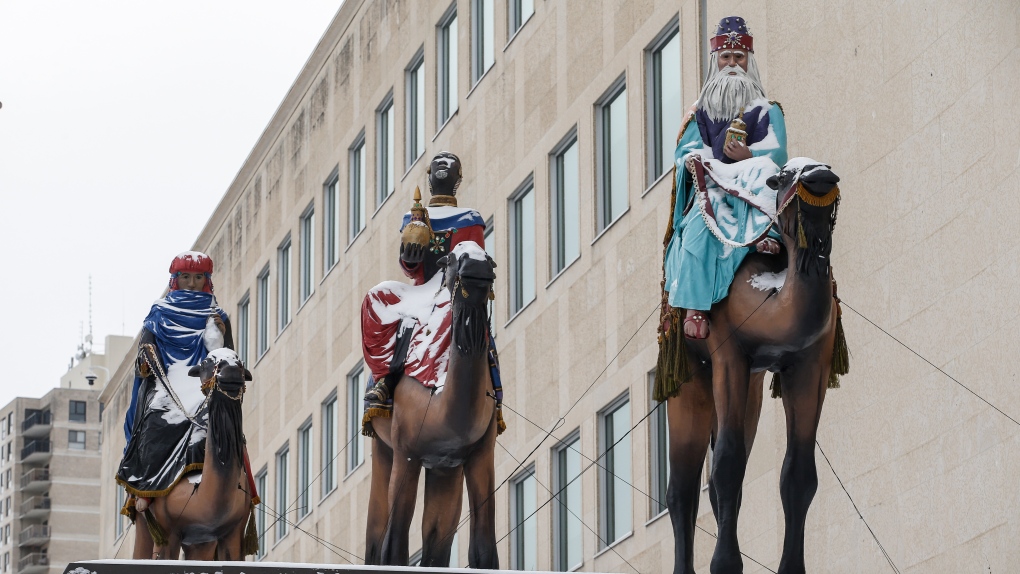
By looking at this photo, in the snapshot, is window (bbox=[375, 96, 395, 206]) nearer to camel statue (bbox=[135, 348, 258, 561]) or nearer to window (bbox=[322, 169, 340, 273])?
window (bbox=[322, 169, 340, 273])

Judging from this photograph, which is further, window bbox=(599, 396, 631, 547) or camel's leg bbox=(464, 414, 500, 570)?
window bbox=(599, 396, 631, 547)

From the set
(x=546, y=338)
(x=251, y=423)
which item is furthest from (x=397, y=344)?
(x=251, y=423)

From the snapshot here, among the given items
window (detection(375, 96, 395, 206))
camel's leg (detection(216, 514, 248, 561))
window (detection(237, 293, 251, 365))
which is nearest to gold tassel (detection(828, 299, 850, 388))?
camel's leg (detection(216, 514, 248, 561))

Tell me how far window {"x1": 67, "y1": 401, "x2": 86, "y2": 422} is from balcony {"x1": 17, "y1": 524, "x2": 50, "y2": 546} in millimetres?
7155

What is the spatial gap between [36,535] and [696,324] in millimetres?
136592

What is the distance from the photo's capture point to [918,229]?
2831 cm

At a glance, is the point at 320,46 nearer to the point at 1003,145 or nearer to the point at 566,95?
the point at 566,95

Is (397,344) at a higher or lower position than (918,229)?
lower

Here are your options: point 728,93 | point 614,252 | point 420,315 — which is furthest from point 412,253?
point 614,252

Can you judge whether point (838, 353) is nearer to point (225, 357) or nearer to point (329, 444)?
point (225, 357)

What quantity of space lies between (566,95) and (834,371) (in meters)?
21.2

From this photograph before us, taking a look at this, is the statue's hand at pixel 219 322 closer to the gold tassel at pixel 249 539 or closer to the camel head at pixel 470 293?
the gold tassel at pixel 249 539

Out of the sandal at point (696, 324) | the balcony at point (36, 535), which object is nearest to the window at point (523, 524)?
the sandal at point (696, 324)

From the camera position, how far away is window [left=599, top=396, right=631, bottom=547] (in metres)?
36.5
